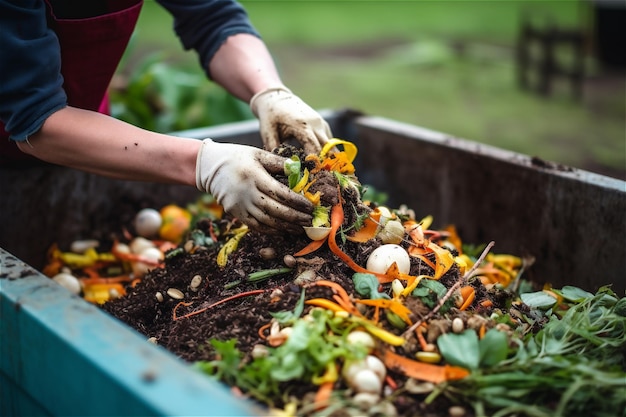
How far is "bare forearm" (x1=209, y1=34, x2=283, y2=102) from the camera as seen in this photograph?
2.87m

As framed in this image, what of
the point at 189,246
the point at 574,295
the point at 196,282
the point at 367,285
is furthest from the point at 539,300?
the point at 189,246

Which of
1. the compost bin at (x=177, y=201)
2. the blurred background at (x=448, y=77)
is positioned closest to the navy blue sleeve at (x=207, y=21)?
the compost bin at (x=177, y=201)

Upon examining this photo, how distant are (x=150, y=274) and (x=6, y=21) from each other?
3.02 ft

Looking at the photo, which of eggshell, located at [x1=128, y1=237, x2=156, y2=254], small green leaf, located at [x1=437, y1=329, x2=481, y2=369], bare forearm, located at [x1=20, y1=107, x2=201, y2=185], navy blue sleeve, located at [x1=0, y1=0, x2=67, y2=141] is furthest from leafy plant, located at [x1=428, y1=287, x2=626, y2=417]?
eggshell, located at [x1=128, y1=237, x2=156, y2=254]

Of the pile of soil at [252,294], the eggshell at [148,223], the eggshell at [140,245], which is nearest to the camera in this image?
the pile of soil at [252,294]

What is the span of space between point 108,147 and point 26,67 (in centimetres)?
32

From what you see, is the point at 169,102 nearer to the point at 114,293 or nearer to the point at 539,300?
the point at 114,293

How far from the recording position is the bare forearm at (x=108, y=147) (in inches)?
82.3

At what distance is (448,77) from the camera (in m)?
8.80

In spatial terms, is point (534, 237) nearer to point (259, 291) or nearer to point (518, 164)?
point (518, 164)

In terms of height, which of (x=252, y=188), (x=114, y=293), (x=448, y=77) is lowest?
(x=448, y=77)

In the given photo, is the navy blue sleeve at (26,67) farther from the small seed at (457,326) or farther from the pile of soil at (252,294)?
the small seed at (457,326)

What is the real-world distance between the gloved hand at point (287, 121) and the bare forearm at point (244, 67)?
0.36 feet

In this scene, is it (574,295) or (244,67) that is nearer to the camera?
(574,295)
